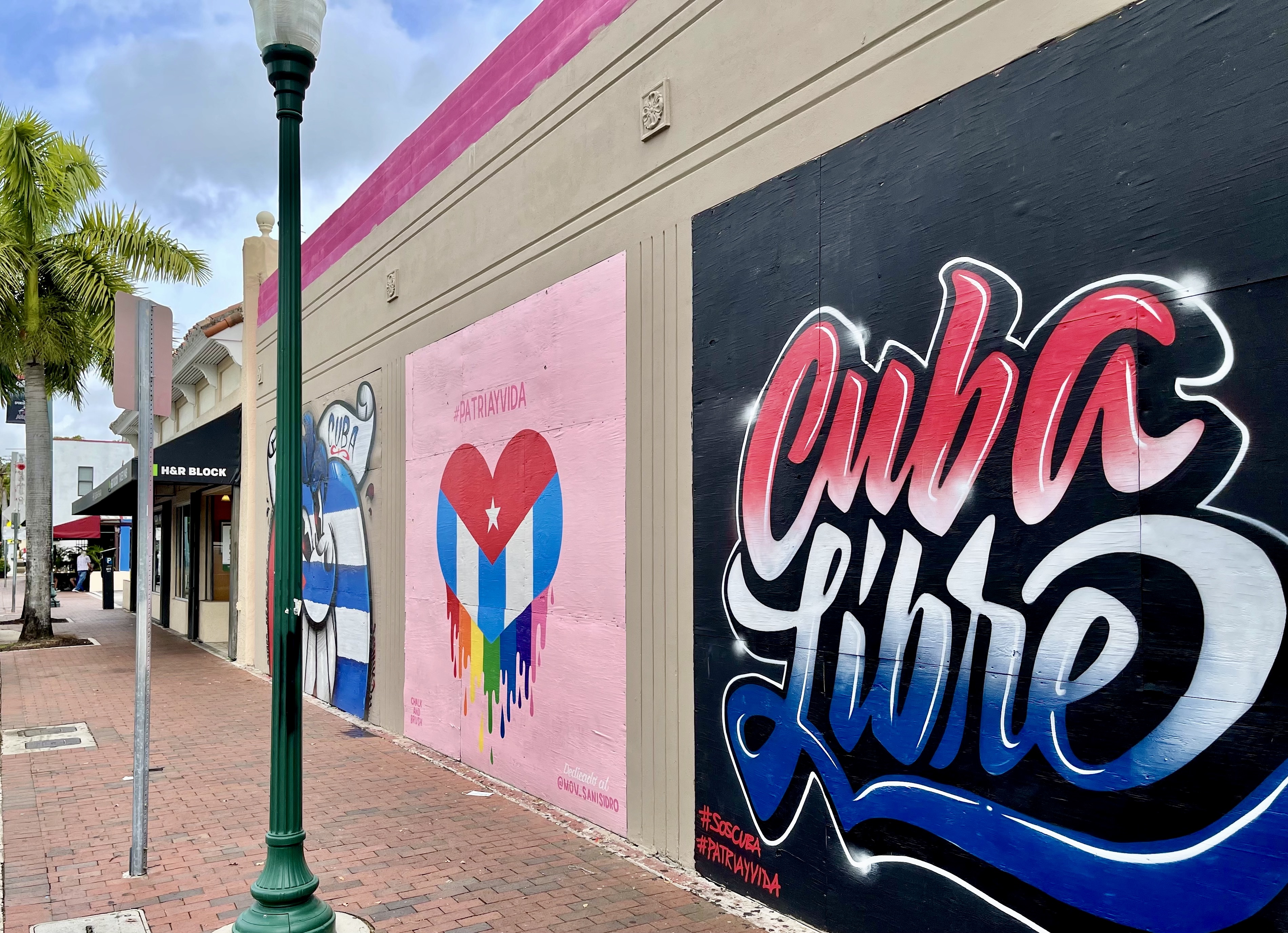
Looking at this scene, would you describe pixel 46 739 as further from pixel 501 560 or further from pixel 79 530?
pixel 79 530

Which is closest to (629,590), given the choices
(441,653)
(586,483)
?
(586,483)

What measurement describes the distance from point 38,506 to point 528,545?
49.4ft

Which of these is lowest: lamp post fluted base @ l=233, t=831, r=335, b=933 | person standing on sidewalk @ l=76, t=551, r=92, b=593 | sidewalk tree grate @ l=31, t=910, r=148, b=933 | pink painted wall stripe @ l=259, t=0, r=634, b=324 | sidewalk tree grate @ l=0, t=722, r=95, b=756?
person standing on sidewalk @ l=76, t=551, r=92, b=593

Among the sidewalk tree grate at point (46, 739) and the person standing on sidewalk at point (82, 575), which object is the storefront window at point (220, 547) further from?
the person standing on sidewalk at point (82, 575)

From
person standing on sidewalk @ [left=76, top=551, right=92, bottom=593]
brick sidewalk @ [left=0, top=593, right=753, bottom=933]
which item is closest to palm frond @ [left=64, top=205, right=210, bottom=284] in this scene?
brick sidewalk @ [left=0, top=593, right=753, bottom=933]

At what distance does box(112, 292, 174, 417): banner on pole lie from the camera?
573 centimetres

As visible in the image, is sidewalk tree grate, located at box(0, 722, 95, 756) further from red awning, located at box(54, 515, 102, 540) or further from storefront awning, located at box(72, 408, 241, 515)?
red awning, located at box(54, 515, 102, 540)

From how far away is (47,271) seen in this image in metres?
18.0

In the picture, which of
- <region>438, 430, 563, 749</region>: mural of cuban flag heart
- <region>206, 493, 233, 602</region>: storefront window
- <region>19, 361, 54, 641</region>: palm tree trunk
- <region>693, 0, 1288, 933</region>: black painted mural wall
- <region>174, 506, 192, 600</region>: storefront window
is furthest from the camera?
<region>174, 506, 192, 600</region>: storefront window

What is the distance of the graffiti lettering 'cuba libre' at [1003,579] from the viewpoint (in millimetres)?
A: 3088

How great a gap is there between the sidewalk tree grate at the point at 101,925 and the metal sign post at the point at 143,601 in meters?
0.67

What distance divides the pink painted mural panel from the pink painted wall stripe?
1.69m

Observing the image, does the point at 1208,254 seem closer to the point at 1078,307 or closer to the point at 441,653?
the point at 1078,307

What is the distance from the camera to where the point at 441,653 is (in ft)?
28.7
